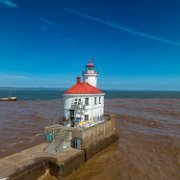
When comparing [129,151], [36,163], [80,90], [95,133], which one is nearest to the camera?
[36,163]

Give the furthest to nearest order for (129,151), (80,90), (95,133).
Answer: (129,151) → (80,90) → (95,133)

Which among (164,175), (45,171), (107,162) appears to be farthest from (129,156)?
(45,171)

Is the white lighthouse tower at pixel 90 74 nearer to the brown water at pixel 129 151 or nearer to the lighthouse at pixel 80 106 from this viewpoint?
the lighthouse at pixel 80 106

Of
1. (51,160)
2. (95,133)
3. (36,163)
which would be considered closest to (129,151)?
(95,133)

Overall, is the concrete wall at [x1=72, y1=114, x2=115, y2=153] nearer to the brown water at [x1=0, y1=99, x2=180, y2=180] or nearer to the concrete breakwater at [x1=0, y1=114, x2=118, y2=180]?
the concrete breakwater at [x1=0, y1=114, x2=118, y2=180]

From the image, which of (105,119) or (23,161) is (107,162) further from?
(23,161)

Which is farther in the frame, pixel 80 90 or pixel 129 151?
pixel 129 151

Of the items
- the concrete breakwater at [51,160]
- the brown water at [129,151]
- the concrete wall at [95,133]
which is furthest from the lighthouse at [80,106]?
the brown water at [129,151]

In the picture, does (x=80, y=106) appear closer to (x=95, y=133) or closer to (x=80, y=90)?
(x=80, y=90)
